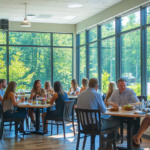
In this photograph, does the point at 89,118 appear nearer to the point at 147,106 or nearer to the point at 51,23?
the point at 147,106

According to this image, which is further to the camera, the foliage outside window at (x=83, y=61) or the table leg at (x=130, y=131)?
the foliage outside window at (x=83, y=61)

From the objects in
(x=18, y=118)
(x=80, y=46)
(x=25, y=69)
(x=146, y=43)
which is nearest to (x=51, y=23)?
(x=80, y=46)

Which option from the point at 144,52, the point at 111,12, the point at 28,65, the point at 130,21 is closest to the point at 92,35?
the point at 111,12

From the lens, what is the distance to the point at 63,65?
1112 cm

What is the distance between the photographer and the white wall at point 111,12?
22.5 feet

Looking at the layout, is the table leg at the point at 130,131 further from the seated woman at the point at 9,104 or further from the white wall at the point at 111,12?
the white wall at the point at 111,12

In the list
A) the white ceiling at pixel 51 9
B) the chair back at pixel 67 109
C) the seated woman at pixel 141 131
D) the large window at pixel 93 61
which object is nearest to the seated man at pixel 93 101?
the seated woman at pixel 141 131

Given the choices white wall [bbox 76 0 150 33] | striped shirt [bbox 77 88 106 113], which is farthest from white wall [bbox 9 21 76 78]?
striped shirt [bbox 77 88 106 113]

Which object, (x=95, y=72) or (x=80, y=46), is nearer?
(x=95, y=72)

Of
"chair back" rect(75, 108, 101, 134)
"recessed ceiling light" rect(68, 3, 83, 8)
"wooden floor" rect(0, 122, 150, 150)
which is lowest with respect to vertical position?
"wooden floor" rect(0, 122, 150, 150)

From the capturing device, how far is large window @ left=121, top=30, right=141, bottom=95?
273 inches

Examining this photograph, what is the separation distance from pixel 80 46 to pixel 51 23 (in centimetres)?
165

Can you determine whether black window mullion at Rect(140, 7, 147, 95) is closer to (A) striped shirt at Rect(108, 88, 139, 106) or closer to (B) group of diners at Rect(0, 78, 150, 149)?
(B) group of diners at Rect(0, 78, 150, 149)

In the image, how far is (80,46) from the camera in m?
10.7
